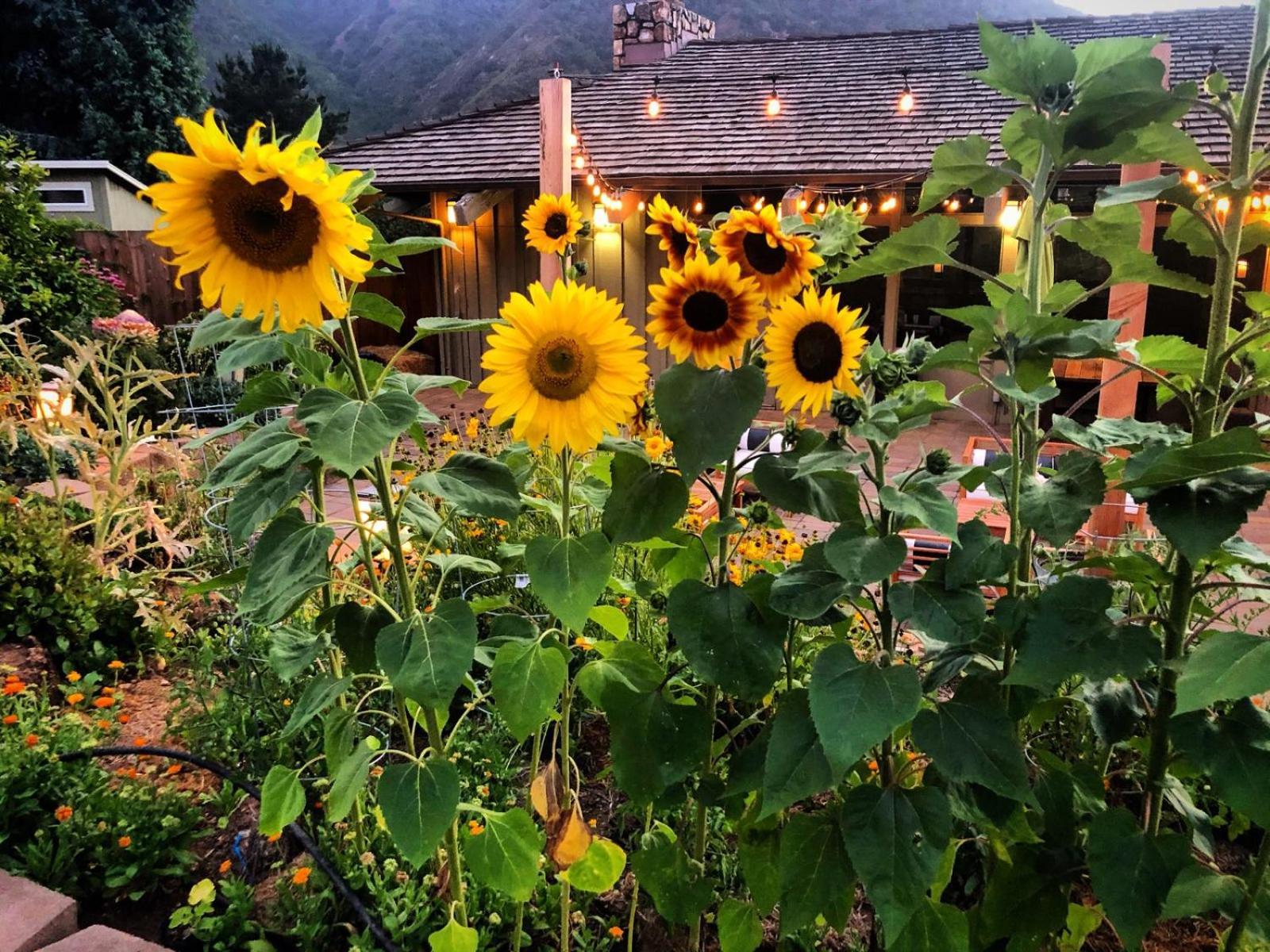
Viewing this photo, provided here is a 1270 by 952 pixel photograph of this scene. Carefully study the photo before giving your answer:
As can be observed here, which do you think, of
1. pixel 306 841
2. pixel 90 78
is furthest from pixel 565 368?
pixel 90 78

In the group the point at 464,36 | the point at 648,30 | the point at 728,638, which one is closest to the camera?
the point at 728,638

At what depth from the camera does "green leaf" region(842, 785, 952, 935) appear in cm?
86

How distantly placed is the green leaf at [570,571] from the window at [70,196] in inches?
527

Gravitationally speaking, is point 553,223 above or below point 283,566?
above

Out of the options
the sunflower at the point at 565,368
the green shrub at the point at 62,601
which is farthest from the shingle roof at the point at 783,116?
the sunflower at the point at 565,368

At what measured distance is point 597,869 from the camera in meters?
1.12

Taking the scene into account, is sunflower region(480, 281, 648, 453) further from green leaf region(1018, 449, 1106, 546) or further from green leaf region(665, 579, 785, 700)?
green leaf region(1018, 449, 1106, 546)

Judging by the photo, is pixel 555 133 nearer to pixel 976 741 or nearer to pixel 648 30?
pixel 976 741

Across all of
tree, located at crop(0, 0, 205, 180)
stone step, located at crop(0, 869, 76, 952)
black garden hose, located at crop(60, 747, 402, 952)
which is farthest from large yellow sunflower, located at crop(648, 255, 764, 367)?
tree, located at crop(0, 0, 205, 180)

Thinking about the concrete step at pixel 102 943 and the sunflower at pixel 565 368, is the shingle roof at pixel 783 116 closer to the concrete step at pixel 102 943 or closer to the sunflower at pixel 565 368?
the sunflower at pixel 565 368

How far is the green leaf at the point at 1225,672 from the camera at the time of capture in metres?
0.68

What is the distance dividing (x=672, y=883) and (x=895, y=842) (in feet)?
1.13

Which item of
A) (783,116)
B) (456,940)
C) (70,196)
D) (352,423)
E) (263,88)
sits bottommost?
(456,940)

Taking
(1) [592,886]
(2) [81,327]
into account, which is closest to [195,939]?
(1) [592,886]
